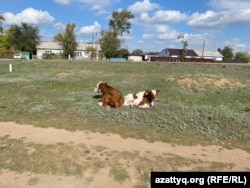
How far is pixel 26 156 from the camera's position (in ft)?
16.1

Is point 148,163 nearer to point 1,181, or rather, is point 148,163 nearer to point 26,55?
point 1,181

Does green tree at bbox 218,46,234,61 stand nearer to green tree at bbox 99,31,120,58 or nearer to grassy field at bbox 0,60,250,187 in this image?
green tree at bbox 99,31,120,58

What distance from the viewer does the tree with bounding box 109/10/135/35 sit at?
6819 centimetres

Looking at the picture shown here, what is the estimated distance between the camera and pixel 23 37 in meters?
63.1

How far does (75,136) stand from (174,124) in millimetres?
2772

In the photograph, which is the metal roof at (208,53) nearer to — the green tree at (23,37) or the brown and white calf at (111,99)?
the green tree at (23,37)

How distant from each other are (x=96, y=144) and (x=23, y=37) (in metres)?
64.3

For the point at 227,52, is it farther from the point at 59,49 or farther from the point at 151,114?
the point at 151,114

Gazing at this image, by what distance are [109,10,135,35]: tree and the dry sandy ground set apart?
64216 mm

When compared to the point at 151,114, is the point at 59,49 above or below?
above

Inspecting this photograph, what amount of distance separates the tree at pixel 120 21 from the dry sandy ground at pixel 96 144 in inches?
2528

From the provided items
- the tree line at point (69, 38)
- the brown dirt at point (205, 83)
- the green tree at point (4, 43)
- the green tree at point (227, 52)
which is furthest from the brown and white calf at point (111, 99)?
the green tree at point (227, 52)

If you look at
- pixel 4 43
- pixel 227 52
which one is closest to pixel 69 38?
pixel 4 43

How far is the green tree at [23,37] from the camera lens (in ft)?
205
